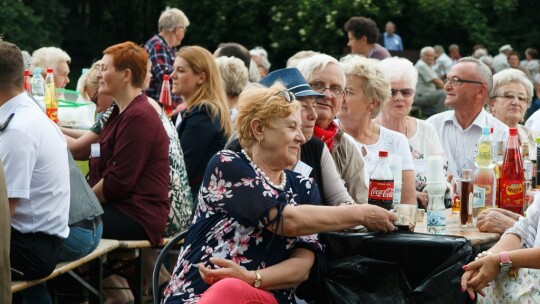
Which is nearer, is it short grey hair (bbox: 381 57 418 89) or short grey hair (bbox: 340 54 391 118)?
short grey hair (bbox: 340 54 391 118)

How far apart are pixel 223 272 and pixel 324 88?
164 cm

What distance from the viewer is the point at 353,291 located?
4641mm

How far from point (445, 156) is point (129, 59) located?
220 centimetres

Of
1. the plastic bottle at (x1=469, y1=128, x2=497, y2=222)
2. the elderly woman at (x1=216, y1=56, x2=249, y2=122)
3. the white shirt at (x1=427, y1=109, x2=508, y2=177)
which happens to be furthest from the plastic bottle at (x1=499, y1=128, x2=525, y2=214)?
the elderly woman at (x1=216, y1=56, x2=249, y2=122)

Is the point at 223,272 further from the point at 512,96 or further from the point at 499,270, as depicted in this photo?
the point at 512,96

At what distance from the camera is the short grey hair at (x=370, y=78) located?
20.3 feet

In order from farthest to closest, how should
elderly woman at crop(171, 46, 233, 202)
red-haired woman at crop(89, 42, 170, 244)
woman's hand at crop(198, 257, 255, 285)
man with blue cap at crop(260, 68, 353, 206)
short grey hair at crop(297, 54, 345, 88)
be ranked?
1. elderly woman at crop(171, 46, 233, 202)
2. red-haired woman at crop(89, 42, 170, 244)
3. short grey hair at crop(297, 54, 345, 88)
4. man with blue cap at crop(260, 68, 353, 206)
5. woman's hand at crop(198, 257, 255, 285)

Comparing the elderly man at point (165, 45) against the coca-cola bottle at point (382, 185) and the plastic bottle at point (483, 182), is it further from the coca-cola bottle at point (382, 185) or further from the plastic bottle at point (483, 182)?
the coca-cola bottle at point (382, 185)

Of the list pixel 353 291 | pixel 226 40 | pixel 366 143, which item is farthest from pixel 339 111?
pixel 226 40

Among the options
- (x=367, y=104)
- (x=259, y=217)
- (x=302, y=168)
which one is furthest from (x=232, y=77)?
(x=259, y=217)

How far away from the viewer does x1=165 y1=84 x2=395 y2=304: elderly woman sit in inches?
176

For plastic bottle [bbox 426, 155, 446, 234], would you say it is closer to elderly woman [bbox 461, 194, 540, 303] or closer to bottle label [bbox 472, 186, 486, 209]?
bottle label [bbox 472, 186, 486, 209]

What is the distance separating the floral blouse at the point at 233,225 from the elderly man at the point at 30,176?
131cm

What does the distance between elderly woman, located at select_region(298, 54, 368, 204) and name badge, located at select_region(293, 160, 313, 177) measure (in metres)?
0.59
